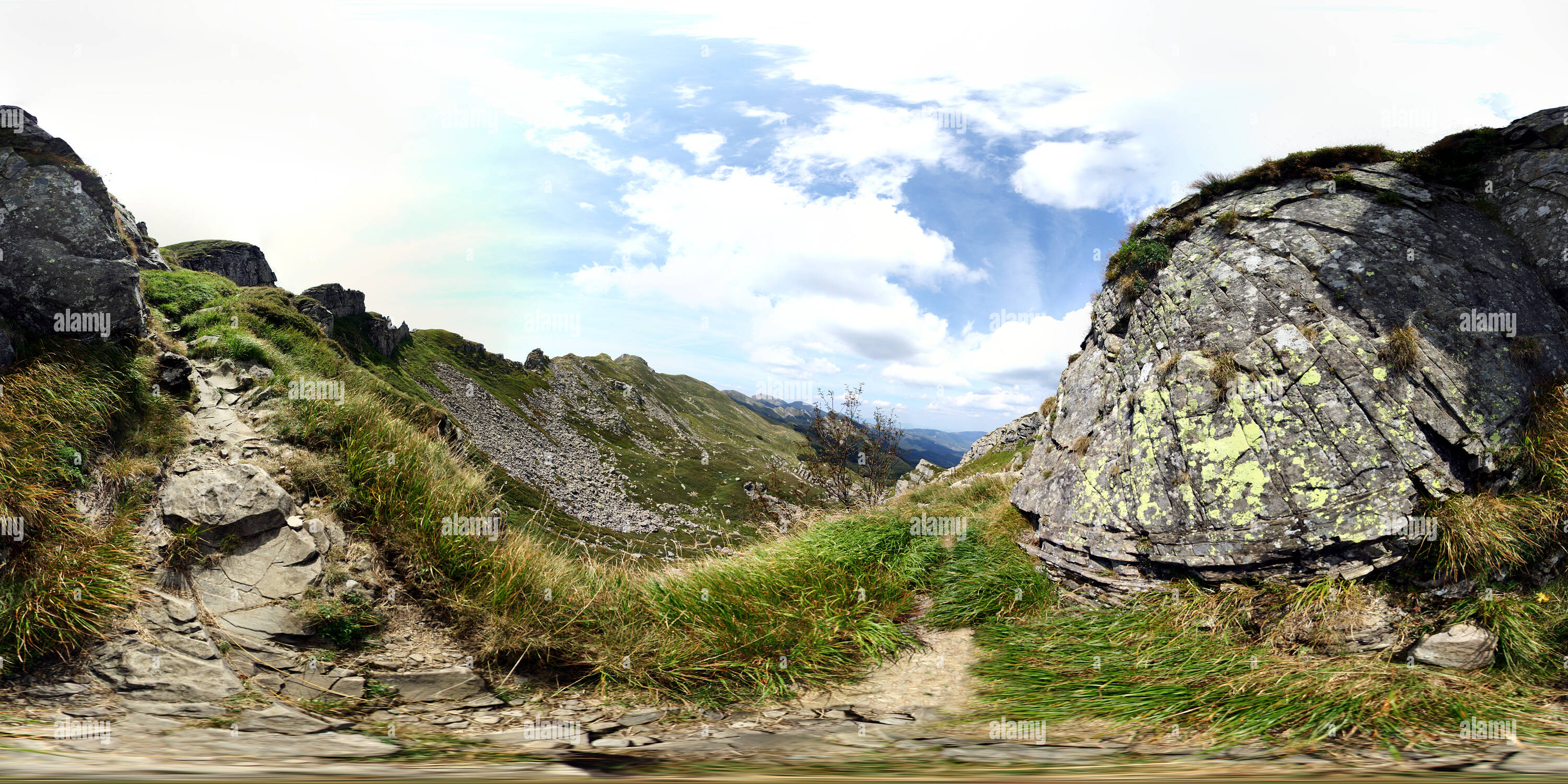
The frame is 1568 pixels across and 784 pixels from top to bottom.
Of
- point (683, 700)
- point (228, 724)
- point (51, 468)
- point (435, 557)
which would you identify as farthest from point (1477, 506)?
point (51, 468)

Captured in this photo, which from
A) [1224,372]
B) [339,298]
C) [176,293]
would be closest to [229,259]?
[339,298]

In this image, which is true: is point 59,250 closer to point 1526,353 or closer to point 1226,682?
point 1226,682

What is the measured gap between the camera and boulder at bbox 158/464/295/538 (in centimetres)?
601

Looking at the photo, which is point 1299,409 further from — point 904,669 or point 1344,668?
Answer: point 904,669

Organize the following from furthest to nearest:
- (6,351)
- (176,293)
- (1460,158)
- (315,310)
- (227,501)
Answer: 1. (315,310)
2. (176,293)
3. (1460,158)
4. (6,351)
5. (227,501)

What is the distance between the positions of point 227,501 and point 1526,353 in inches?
670

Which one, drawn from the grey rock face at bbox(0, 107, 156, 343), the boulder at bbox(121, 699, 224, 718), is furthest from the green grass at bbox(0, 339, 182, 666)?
the boulder at bbox(121, 699, 224, 718)

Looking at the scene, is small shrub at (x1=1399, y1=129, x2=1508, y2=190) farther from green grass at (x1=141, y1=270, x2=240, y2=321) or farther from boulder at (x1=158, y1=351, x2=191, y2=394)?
green grass at (x1=141, y1=270, x2=240, y2=321)

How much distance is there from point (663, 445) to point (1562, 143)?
15009 cm

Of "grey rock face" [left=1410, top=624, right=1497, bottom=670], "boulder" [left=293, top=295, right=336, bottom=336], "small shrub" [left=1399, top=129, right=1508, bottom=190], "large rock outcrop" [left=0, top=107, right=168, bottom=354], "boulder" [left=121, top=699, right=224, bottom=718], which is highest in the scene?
"boulder" [left=293, top=295, right=336, bottom=336]

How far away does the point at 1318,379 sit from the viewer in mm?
8289

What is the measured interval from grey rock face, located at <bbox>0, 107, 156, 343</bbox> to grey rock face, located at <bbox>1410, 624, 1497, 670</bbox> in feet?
54.6

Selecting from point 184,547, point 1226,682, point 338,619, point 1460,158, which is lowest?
point 1226,682

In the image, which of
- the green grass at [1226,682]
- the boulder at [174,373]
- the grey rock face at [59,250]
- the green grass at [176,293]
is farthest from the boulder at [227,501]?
the green grass at [1226,682]
